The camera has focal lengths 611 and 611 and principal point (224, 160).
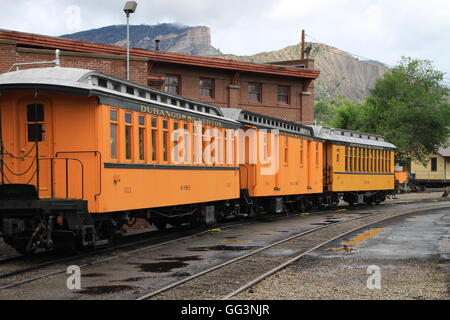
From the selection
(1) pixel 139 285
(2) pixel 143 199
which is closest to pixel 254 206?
(2) pixel 143 199

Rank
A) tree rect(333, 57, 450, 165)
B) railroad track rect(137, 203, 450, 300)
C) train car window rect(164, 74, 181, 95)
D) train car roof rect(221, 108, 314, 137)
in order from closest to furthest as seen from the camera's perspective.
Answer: railroad track rect(137, 203, 450, 300) < train car roof rect(221, 108, 314, 137) < train car window rect(164, 74, 181, 95) < tree rect(333, 57, 450, 165)

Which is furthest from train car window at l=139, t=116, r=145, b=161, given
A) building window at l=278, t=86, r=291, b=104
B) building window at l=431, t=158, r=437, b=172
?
building window at l=431, t=158, r=437, b=172

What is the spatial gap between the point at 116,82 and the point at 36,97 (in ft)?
5.78

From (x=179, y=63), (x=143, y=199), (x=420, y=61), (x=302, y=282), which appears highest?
(x=420, y=61)

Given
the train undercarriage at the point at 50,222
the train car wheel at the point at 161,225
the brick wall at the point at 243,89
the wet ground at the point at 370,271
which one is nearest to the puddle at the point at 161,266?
the train undercarriage at the point at 50,222

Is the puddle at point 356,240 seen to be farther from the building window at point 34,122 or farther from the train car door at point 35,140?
the building window at point 34,122

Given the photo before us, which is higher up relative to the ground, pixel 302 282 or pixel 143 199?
pixel 143 199

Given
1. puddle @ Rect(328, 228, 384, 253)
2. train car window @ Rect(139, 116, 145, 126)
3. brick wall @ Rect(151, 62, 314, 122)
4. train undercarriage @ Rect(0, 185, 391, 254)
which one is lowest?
puddle @ Rect(328, 228, 384, 253)

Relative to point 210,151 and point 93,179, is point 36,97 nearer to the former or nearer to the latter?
point 93,179

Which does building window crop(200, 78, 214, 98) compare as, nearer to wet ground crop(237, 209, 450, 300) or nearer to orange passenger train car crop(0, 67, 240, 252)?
wet ground crop(237, 209, 450, 300)

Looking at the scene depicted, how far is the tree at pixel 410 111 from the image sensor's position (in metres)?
59.0

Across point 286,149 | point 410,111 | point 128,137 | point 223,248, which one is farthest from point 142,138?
point 410,111

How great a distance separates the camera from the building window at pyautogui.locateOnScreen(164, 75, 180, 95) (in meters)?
32.6

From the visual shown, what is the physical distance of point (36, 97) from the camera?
1133 centimetres
